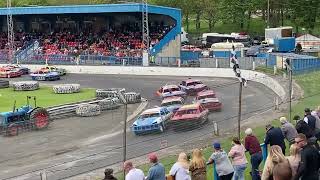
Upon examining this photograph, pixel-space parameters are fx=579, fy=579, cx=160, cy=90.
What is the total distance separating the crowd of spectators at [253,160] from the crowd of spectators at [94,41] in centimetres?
4563

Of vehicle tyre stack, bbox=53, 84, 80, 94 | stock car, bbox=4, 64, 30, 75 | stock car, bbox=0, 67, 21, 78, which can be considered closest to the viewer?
vehicle tyre stack, bbox=53, 84, 80, 94

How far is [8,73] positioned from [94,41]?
623 inches

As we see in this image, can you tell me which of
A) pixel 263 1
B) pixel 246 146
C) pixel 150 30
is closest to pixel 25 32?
pixel 150 30

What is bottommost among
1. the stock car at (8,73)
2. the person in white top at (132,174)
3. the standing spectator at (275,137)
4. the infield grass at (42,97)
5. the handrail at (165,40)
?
the infield grass at (42,97)

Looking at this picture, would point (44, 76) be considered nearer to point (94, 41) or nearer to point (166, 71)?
point (166, 71)

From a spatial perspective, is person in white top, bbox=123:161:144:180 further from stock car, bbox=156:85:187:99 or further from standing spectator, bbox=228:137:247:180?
stock car, bbox=156:85:187:99

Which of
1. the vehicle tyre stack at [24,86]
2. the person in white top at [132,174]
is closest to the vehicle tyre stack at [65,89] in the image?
the vehicle tyre stack at [24,86]

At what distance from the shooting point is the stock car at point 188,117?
1009 inches

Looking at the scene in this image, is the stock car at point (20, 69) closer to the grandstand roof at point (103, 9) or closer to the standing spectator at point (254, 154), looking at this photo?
the grandstand roof at point (103, 9)

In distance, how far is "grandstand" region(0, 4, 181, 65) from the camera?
2484 inches

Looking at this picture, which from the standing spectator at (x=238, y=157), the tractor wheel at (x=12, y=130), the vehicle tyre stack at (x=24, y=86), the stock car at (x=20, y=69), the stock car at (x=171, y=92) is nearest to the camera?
the standing spectator at (x=238, y=157)

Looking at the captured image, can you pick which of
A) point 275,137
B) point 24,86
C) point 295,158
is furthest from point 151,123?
point 24,86

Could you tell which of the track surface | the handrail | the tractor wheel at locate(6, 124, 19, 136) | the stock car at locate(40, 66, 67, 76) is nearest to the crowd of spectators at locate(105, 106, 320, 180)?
the track surface

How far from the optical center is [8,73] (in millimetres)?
56500
